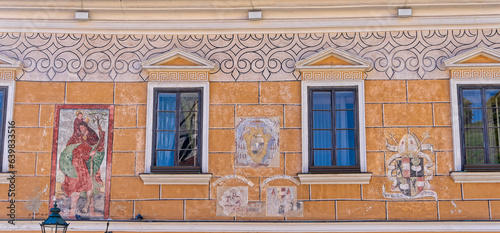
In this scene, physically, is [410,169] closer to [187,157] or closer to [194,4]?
[187,157]

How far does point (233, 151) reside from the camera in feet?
34.4

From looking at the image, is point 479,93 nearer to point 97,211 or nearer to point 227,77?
point 227,77

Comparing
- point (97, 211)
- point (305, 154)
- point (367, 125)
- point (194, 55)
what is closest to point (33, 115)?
point (97, 211)

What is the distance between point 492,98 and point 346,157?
2.73 meters

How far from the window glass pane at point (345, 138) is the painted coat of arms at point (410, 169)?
2.04ft

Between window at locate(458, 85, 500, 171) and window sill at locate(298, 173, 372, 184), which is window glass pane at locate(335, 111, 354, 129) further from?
window at locate(458, 85, 500, 171)

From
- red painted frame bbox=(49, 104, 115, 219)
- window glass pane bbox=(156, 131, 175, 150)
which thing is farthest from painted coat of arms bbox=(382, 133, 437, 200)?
red painted frame bbox=(49, 104, 115, 219)

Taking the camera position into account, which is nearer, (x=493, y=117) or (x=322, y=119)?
(x=493, y=117)

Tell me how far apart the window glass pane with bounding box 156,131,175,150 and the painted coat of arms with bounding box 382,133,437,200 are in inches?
147

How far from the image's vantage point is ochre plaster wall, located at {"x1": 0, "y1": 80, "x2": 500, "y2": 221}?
33.3ft

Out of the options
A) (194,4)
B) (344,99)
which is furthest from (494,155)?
(194,4)

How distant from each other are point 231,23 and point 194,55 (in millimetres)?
904

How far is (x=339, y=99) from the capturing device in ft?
34.6

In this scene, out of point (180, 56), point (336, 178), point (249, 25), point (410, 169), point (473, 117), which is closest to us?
point (336, 178)
